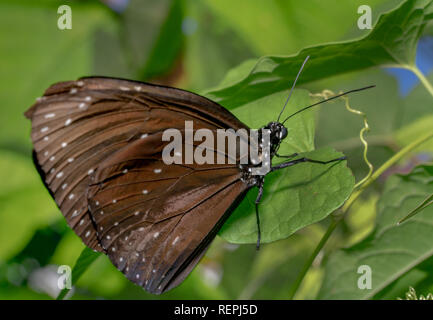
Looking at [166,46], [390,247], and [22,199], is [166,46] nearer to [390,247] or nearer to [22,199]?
[22,199]

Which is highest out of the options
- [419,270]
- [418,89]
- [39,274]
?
[418,89]

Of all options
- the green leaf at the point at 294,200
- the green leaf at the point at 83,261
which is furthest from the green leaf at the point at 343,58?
the green leaf at the point at 83,261

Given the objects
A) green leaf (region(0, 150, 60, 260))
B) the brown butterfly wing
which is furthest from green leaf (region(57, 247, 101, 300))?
green leaf (region(0, 150, 60, 260))

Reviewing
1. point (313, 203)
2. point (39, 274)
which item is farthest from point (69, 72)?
point (313, 203)

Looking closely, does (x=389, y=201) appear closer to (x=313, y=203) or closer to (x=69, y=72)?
(x=313, y=203)

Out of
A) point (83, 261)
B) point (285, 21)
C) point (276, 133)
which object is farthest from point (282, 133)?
point (285, 21)

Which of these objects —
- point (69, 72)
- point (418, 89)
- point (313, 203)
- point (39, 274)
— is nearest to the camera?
point (313, 203)
